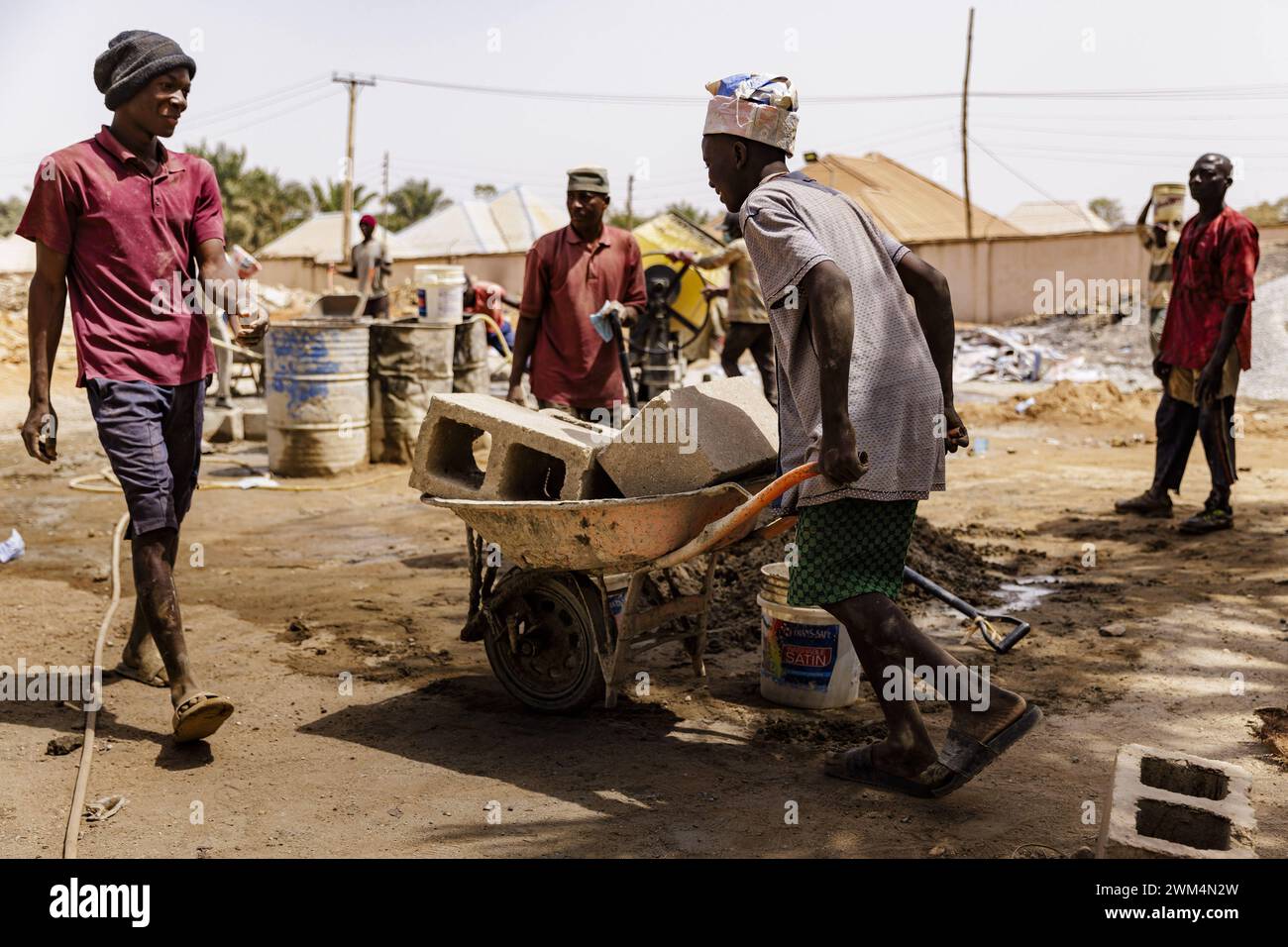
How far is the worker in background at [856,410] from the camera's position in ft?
10.5

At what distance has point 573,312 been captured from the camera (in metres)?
5.77

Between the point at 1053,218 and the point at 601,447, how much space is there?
125 ft

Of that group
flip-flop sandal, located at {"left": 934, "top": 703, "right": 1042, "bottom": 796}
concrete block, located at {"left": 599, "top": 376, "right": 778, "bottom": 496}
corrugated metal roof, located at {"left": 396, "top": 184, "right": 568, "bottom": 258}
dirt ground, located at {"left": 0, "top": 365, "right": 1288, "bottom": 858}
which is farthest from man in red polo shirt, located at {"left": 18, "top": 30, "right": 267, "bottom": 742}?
corrugated metal roof, located at {"left": 396, "top": 184, "right": 568, "bottom": 258}

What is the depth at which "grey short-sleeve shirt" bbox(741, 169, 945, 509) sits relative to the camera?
3252mm

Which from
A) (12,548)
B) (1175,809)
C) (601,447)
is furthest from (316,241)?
(1175,809)

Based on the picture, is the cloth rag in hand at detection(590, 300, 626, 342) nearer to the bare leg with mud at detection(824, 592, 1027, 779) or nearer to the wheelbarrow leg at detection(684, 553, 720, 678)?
the wheelbarrow leg at detection(684, 553, 720, 678)

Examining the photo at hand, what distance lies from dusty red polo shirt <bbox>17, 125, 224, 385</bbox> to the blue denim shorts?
0.05 m

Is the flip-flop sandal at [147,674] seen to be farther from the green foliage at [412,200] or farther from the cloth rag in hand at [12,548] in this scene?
the green foliage at [412,200]

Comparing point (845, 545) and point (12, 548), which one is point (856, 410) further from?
point (12, 548)

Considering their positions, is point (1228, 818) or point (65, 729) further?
point (65, 729)
